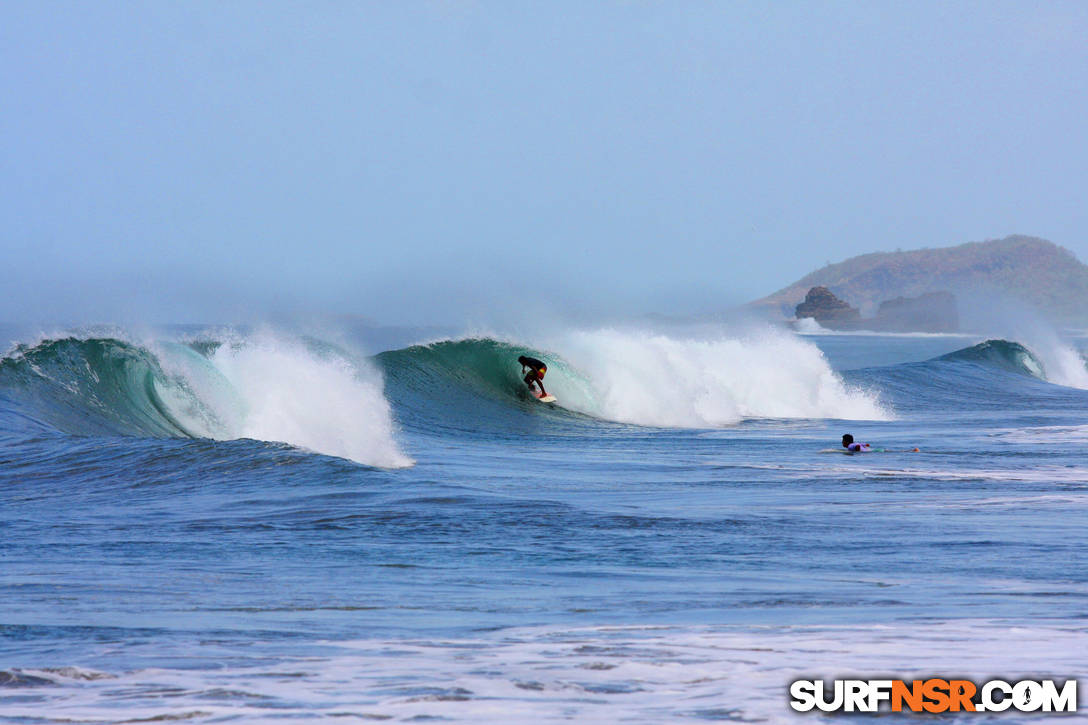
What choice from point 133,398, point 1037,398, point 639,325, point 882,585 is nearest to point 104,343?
point 133,398

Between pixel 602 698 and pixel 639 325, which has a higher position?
pixel 639 325

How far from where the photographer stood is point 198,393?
17359mm

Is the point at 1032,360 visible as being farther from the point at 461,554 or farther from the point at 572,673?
the point at 572,673

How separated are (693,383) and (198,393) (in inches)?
475

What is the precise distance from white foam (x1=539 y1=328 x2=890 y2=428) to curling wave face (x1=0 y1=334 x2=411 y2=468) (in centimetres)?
689

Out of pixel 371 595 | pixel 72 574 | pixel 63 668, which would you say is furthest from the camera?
pixel 72 574

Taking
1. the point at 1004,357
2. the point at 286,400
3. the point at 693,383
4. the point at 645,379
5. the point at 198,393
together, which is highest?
the point at 1004,357

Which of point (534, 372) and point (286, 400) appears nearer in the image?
point (286, 400)

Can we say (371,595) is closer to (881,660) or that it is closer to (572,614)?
(572,614)

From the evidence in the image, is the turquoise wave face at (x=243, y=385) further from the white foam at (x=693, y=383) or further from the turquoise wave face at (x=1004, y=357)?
the turquoise wave face at (x=1004, y=357)

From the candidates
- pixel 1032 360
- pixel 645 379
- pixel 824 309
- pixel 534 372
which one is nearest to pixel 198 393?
pixel 534 372

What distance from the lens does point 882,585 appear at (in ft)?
23.6

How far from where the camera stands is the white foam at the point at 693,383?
24.5m

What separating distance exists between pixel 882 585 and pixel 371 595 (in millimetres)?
3183
